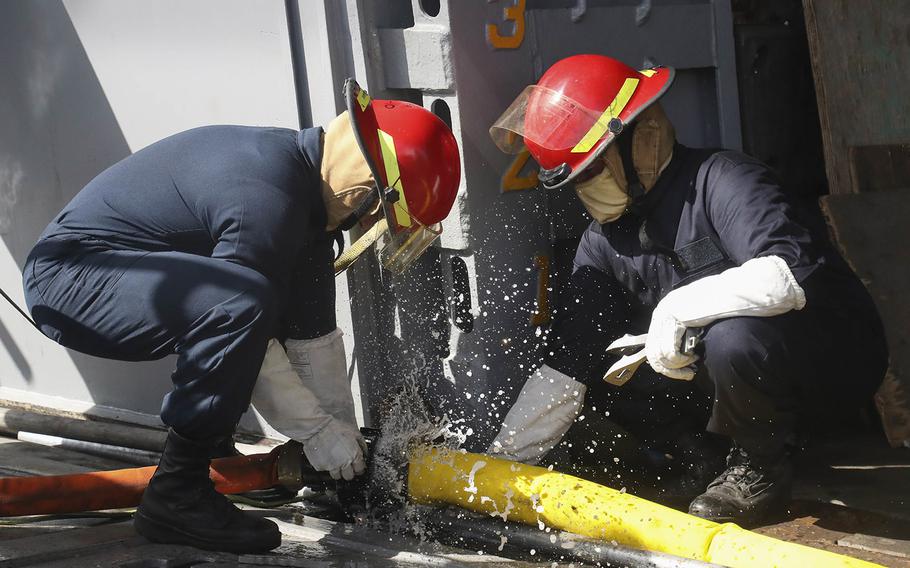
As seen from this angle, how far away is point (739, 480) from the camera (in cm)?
343

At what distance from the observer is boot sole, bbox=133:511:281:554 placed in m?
3.09

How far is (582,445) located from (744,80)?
1.63 meters

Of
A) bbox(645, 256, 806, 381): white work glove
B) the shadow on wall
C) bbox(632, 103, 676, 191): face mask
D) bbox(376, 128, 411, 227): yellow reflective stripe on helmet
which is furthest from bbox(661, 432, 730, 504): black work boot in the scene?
the shadow on wall

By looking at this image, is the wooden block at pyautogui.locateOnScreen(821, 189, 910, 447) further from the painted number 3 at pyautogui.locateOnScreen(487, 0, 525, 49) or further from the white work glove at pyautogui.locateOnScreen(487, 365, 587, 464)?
the painted number 3 at pyautogui.locateOnScreen(487, 0, 525, 49)

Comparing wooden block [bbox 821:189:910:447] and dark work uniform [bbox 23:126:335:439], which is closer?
dark work uniform [bbox 23:126:335:439]

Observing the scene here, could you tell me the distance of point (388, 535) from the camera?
3281 millimetres

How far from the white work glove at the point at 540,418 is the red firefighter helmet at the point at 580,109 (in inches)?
24.5

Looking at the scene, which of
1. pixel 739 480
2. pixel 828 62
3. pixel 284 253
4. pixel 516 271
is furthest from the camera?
pixel 828 62

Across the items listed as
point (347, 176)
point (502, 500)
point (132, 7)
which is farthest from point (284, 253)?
point (132, 7)

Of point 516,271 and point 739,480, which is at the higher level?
point 516,271

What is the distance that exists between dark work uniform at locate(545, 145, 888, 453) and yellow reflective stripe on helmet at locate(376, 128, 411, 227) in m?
0.73

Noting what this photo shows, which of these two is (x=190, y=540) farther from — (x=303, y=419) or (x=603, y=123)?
(x=603, y=123)

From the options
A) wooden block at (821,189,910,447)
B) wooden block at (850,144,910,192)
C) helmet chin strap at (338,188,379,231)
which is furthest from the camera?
wooden block at (850,144,910,192)

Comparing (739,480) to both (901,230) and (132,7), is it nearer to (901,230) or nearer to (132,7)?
(901,230)
